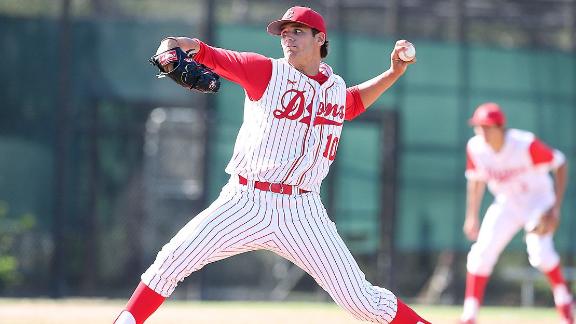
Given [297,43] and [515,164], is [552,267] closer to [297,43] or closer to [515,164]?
[515,164]

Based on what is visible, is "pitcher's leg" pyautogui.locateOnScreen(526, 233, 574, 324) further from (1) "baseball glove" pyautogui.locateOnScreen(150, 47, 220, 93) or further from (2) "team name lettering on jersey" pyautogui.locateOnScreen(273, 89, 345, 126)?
(1) "baseball glove" pyautogui.locateOnScreen(150, 47, 220, 93)

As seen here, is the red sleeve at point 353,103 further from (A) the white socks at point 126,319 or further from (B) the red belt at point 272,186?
(A) the white socks at point 126,319

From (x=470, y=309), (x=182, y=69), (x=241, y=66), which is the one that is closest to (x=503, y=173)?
(x=470, y=309)

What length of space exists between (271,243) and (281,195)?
0.24 metres

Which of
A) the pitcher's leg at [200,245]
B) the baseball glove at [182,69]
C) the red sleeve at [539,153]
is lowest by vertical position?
the pitcher's leg at [200,245]

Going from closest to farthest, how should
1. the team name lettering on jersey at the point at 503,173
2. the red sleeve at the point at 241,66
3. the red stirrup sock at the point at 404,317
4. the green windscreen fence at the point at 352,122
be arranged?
the red sleeve at the point at 241,66 < the red stirrup sock at the point at 404,317 < the team name lettering on jersey at the point at 503,173 < the green windscreen fence at the point at 352,122

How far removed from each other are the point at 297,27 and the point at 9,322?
14.4ft

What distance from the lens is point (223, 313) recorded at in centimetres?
1112

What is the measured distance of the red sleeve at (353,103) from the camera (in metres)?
6.26

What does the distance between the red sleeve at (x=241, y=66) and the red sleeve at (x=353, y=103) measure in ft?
2.41

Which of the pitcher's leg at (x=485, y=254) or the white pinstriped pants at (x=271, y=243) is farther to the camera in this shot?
the pitcher's leg at (x=485, y=254)

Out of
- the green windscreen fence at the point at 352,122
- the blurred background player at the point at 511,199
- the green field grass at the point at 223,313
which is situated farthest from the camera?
the green windscreen fence at the point at 352,122

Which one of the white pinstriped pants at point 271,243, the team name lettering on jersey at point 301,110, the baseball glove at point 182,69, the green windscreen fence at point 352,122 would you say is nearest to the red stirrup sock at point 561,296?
the white pinstriped pants at point 271,243

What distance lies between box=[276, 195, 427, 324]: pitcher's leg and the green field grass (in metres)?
3.97
